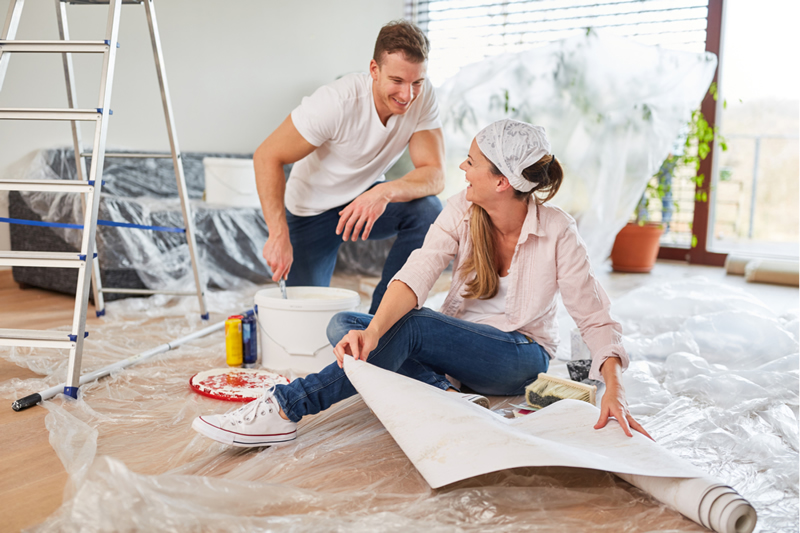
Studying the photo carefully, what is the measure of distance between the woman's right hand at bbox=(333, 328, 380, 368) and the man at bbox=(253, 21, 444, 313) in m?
0.48

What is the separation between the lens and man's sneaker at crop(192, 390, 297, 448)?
1286 millimetres

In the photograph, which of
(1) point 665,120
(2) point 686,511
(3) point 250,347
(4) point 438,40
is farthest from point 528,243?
(4) point 438,40

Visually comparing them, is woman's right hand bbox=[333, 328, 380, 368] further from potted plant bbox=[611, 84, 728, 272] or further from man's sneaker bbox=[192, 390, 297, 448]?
potted plant bbox=[611, 84, 728, 272]

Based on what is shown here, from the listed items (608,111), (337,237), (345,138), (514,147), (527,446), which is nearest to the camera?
(527,446)

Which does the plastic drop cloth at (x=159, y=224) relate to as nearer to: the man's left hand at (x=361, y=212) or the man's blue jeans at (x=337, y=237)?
the man's blue jeans at (x=337, y=237)

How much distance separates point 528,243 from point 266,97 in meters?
3.27

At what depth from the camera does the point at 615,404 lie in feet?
4.03

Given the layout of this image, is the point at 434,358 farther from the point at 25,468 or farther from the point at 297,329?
the point at 25,468

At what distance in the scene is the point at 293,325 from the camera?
6.19 ft

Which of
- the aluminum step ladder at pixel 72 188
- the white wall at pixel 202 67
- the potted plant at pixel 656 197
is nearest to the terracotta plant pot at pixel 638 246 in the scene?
the potted plant at pixel 656 197

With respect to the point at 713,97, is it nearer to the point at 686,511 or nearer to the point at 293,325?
the point at 293,325

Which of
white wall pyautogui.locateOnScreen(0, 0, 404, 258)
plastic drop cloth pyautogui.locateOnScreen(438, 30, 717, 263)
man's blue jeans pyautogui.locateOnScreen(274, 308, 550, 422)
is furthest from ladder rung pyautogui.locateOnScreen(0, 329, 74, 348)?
plastic drop cloth pyautogui.locateOnScreen(438, 30, 717, 263)

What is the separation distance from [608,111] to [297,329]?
7.56 ft

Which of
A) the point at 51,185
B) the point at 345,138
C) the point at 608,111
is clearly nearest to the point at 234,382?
the point at 51,185
